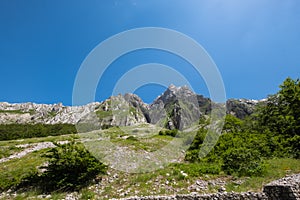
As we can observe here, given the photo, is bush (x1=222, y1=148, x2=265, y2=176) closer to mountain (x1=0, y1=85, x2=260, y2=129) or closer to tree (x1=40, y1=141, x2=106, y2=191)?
tree (x1=40, y1=141, x2=106, y2=191)

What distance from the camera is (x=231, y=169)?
38.1 feet

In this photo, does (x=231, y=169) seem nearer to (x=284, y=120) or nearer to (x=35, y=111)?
(x=284, y=120)

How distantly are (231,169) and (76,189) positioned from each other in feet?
30.3

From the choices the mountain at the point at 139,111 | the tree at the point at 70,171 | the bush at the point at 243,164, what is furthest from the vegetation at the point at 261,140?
the mountain at the point at 139,111

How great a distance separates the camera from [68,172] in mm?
12375

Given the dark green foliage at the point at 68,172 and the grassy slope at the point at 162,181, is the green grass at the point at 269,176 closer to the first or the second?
the grassy slope at the point at 162,181

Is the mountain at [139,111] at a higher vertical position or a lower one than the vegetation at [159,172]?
higher

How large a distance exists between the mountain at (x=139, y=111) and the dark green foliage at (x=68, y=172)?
1942 centimetres

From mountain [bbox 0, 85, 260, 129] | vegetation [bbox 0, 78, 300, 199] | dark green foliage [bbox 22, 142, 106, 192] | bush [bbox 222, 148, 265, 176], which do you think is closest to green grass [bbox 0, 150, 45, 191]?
vegetation [bbox 0, 78, 300, 199]

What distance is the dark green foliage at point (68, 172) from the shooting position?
11875mm

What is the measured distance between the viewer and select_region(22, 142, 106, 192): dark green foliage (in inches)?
468

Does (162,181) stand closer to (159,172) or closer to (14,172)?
(159,172)

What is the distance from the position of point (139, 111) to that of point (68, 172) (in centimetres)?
11423

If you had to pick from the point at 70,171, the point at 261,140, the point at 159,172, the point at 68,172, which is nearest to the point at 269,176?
the point at 159,172
